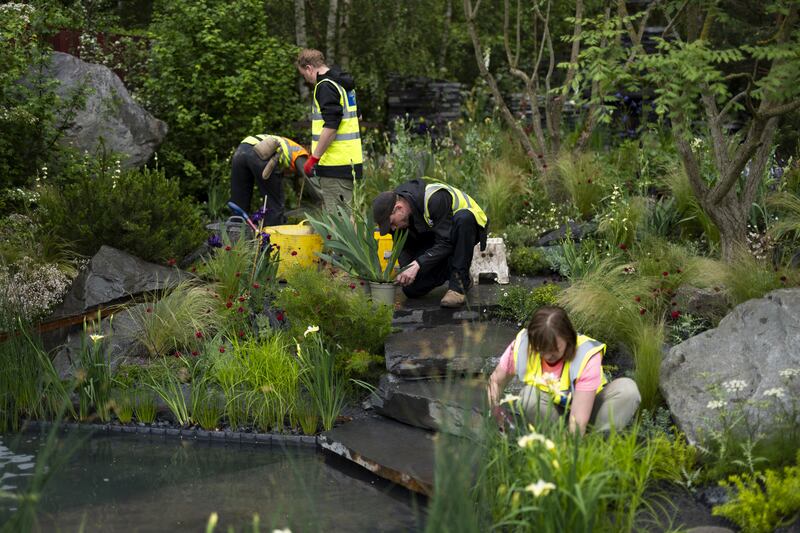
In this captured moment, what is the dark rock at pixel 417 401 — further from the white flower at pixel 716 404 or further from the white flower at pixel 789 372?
the white flower at pixel 789 372

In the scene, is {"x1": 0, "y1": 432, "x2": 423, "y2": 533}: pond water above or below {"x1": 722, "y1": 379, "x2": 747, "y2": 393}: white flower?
below

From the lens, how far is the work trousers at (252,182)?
29.9 ft

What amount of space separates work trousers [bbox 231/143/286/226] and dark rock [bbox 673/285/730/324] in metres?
3.95

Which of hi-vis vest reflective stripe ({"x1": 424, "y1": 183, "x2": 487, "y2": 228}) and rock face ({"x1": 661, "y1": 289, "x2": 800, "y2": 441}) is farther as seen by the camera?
hi-vis vest reflective stripe ({"x1": 424, "y1": 183, "x2": 487, "y2": 228})

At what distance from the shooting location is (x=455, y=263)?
699 cm

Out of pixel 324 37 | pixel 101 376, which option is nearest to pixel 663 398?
pixel 101 376

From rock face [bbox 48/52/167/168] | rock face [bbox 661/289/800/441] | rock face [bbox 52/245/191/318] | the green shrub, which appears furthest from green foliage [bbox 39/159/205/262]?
rock face [bbox 661/289/800/441]

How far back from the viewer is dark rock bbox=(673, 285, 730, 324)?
6.55 meters

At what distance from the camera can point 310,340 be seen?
647 cm

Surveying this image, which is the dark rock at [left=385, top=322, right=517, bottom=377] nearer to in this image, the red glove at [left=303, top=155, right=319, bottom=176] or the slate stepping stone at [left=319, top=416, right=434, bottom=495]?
the slate stepping stone at [left=319, top=416, right=434, bottom=495]

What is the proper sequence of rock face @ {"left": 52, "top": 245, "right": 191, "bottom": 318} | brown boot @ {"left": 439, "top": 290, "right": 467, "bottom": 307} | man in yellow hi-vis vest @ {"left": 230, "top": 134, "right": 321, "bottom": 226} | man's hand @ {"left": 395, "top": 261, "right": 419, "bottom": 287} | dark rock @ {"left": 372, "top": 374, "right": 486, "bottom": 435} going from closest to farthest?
dark rock @ {"left": 372, "top": 374, "right": 486, "bottom": 435} < man's hand @ {"left": 395, "top": 261, "right": 419, "bottom": 287} < brown boot @ {"left": 439, "top": 290, "right": 467, "bottom": 307} < rock face @ {"left": 52, "top": 245, "right": 191, "bottom": 318} < man in yellow hi-vis vest @ {"left": 230, "top": 134, "right": 321, "bottom": 226}

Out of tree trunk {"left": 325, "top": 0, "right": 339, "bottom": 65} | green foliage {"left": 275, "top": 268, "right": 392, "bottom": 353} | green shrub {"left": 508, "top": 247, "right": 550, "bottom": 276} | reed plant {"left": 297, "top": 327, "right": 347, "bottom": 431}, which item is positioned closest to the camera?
reed plant {"left": 297, "top": 327, "right": 347, "bottom": 431}

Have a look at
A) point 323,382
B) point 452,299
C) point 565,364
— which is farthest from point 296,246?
point 565,364

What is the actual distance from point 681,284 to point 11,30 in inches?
245
